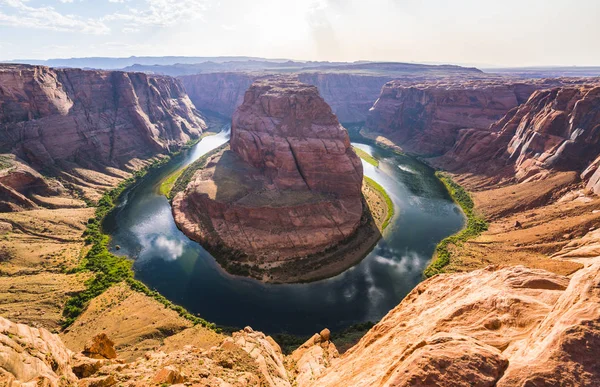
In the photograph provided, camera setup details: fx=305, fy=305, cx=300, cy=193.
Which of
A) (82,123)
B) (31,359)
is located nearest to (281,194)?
(31,359)

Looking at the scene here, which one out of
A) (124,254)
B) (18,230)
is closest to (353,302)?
(124,254)

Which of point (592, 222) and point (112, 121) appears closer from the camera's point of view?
point (592, 222)

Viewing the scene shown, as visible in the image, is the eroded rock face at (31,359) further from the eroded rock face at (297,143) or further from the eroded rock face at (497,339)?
the eroded rock face at (297,143)

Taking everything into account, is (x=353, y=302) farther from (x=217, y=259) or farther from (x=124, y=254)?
A: (x=124, y=254)

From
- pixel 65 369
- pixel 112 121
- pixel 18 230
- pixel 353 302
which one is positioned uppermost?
pixel 112 121

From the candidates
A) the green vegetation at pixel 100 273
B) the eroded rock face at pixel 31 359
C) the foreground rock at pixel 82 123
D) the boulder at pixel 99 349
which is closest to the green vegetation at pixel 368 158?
the foreground rock at pixel 82 123

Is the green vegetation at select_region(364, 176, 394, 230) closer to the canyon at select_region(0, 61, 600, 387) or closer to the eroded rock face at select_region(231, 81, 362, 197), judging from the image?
the canyon at select_region(0, 61, 600, 387)
